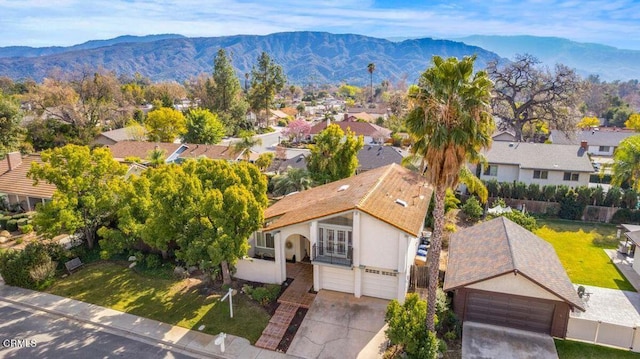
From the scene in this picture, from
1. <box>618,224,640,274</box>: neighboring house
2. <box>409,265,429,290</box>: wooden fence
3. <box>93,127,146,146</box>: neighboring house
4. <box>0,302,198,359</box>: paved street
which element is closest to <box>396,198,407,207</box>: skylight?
<box>409,265,429,290</box>: wooden fence

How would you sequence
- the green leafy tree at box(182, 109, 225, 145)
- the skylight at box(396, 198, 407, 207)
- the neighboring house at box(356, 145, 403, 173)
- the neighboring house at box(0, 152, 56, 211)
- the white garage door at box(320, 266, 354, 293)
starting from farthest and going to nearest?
the green leafy tree at box(182, 109, 225, 145) → the neighboring house at box(356, 145, 403, 173) → the neighboring house at box(0, 152, 56, 211) → the skylight at box(396, 198, 407, 207) → the white garage door at box(320, 266, 354, 293)

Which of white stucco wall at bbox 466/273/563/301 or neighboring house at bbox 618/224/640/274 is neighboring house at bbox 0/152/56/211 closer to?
white stucco wall at bbox 466/273/563/301

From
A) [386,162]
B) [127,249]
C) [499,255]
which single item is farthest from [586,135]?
[127,249]

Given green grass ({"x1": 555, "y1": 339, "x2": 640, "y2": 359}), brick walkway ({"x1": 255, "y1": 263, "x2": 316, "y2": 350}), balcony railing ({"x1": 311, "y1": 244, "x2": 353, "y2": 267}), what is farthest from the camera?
balcony railing ({"x1": 311, "y1": 244, "x2": 353, "y2": 267})

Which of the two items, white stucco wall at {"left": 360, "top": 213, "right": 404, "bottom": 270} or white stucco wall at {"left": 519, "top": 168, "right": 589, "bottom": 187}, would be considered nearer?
white stucco wall at {"left": 360, "top": 213, "right": 404, "bottom": 270}

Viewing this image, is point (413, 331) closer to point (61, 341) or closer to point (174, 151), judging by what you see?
point (61, 341)

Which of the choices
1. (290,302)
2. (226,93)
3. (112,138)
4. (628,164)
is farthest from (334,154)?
(226,93)

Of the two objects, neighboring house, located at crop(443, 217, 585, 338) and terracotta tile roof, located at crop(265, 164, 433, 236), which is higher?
terracotta tile roof, located at crop(265, 164, 433, 236)
